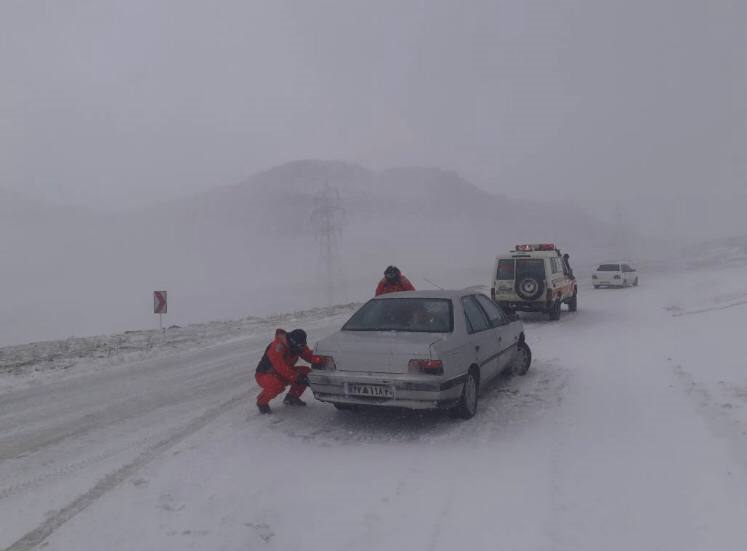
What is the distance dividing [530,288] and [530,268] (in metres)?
0.56

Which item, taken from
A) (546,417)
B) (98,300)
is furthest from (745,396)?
(98,300)

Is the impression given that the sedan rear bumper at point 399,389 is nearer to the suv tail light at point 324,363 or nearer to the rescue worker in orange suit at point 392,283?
the suv tail light at point 324,363

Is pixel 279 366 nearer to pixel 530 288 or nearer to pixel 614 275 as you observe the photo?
pixel 530 288

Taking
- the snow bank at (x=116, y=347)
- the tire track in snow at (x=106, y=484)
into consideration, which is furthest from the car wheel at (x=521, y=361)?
the snow bank at (x=116, y=347)

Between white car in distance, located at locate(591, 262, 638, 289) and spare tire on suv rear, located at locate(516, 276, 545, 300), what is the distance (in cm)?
1582

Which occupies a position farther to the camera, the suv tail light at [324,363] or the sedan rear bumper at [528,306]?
the sedan rear bumper at [528,306]

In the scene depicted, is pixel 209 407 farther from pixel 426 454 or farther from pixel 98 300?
pixel 98 300

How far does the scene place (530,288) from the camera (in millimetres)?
16328

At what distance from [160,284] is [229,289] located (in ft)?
32.7

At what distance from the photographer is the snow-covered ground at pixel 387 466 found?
4180 mm

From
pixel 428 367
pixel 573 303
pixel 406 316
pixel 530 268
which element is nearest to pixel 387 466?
pixel 428 367

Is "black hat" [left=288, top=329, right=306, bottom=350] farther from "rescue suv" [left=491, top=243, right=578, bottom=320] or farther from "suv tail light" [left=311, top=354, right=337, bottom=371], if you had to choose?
"rescue suv" [left=491, top=243, right=578, bottom=320]

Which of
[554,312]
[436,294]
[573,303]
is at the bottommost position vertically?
[554,312]

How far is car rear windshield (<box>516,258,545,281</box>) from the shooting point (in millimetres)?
16312
